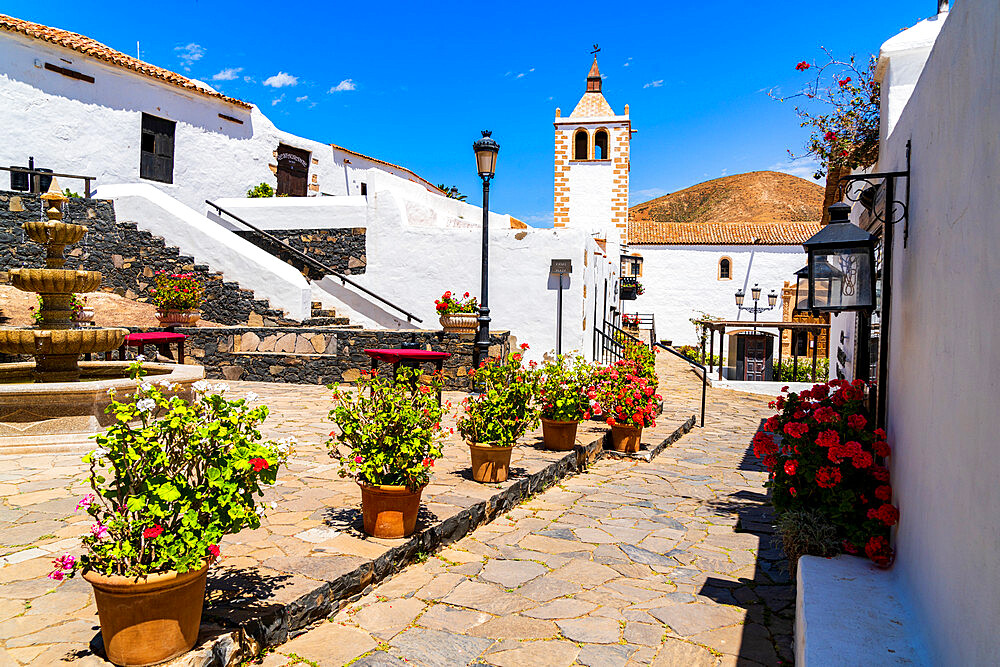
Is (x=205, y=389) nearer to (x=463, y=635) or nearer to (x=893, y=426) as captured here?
(x=463, y=635)

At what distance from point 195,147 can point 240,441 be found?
749 inches

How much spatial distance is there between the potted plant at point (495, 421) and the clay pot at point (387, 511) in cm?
149

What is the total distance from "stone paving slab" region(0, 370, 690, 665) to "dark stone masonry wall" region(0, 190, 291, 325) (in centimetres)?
820

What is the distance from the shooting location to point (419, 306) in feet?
44.7

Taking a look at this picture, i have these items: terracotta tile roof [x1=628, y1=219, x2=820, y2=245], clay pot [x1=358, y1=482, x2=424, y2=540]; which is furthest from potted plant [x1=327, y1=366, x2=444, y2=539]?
terracotta tile roof [x1=628, y1=219, x2=820, y2=245]

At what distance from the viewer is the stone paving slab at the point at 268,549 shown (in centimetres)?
283

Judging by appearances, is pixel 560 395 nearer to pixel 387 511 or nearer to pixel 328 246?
pixel 387 511

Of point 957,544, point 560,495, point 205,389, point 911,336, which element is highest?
point 911,336

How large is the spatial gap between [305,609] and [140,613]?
2.87 feet

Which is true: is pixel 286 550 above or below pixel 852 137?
below

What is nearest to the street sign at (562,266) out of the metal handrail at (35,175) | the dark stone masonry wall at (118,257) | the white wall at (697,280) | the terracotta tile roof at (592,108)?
the dark stone masonry wall at (118,257)

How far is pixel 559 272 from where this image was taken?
1245cm

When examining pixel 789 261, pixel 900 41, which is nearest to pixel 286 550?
pixel 900 41

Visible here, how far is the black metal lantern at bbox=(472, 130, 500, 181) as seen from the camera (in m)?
9.54
